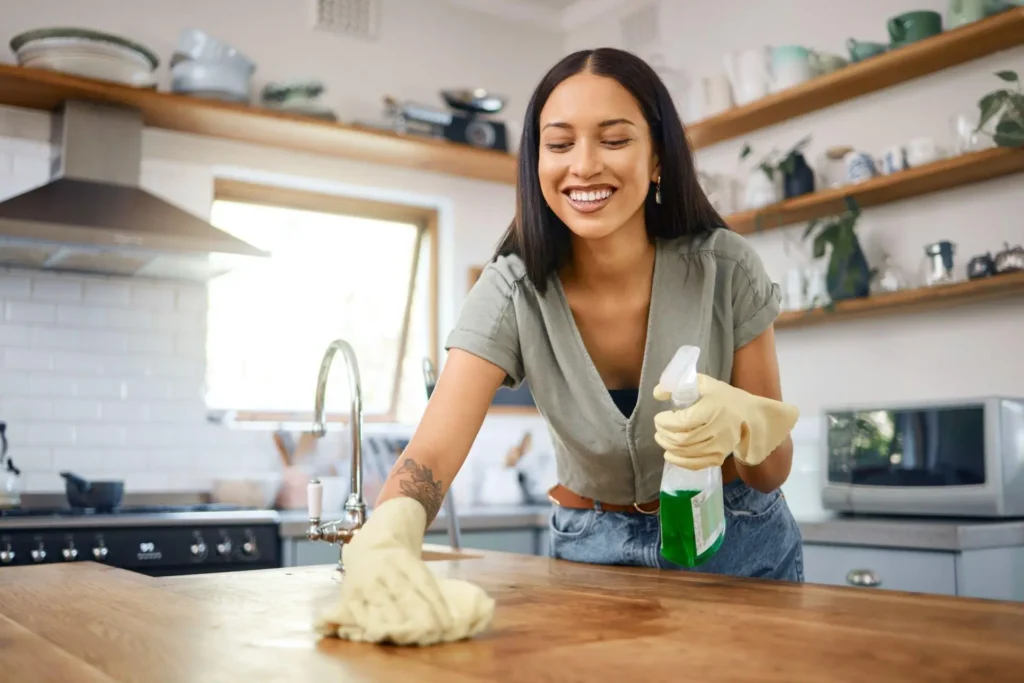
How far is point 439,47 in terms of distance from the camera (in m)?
4.47

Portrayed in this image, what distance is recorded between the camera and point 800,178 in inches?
135

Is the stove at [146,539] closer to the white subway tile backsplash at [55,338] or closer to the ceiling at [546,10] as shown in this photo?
the white subway tile backsplash at [55,338]

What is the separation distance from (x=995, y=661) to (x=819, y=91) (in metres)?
2.93

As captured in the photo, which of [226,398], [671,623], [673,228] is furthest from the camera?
[226,398]

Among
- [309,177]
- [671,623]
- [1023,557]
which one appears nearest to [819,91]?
[1023,557]

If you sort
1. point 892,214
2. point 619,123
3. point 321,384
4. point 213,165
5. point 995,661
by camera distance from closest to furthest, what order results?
point 995,661, point 619,123, point 321,384, point 892,214, point 213,165

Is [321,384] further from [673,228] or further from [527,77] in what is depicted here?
[527,77]

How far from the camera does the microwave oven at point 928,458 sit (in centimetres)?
253

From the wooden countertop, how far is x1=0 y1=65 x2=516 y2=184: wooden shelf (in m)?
2.29

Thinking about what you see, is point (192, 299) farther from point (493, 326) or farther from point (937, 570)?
point (937, 570)

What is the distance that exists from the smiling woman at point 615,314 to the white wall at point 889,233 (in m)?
1.79

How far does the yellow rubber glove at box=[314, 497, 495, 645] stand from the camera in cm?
89

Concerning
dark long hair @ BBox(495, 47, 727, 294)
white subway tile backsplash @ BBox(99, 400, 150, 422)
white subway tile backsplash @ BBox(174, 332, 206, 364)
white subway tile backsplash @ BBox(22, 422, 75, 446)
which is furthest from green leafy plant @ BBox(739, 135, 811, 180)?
white subway tile backsplash @ BBox(22, 422, 75, 446)

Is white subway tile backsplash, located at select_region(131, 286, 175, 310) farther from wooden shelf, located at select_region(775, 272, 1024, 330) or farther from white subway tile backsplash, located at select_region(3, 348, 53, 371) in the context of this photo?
wooden shelf, located at select_region(775, 272, 1024, 330)
